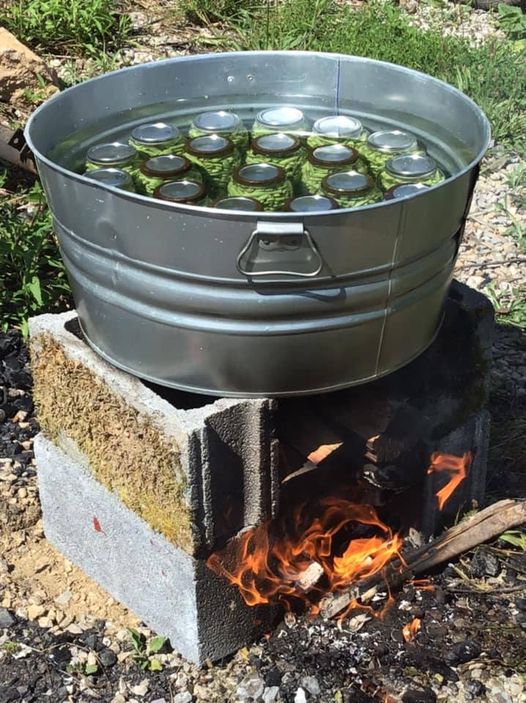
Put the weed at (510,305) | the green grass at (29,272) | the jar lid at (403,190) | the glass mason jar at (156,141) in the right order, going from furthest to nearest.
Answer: the weed at (510,305) → the green grass at (29,272) → the glass mason jar at (156,141) → the jar lid at (403,190)

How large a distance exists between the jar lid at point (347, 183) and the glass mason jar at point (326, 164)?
46 millimetres

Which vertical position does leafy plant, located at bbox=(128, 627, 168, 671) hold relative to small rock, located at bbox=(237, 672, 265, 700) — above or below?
below

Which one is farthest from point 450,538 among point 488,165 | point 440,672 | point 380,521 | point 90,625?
point 488,165

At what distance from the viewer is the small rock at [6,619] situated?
2990mm

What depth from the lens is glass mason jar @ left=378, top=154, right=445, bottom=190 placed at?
2.56 meters

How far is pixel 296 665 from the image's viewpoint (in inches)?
112

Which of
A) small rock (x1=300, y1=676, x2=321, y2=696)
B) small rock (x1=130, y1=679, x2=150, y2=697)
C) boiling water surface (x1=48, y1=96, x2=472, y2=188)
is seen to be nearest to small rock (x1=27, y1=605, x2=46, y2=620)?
small rock (x1=130, y1=679, x2=150, y2=697)

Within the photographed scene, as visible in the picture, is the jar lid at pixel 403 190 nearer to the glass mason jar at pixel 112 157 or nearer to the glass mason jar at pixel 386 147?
the glass mason jar at pixel 386 147

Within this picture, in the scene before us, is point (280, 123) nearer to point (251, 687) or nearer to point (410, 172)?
point (410, 172)

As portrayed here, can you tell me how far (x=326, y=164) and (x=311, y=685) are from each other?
4.43ft

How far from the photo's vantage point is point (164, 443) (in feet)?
8.30

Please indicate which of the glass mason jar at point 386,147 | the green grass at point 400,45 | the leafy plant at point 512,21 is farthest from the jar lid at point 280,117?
the leafy plant at point 512,21

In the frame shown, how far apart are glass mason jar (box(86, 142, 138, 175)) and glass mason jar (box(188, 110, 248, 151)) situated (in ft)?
0.68

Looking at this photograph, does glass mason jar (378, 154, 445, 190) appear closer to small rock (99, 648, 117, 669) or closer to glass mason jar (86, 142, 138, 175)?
glass mason jar (86, 142, 138, 175)
